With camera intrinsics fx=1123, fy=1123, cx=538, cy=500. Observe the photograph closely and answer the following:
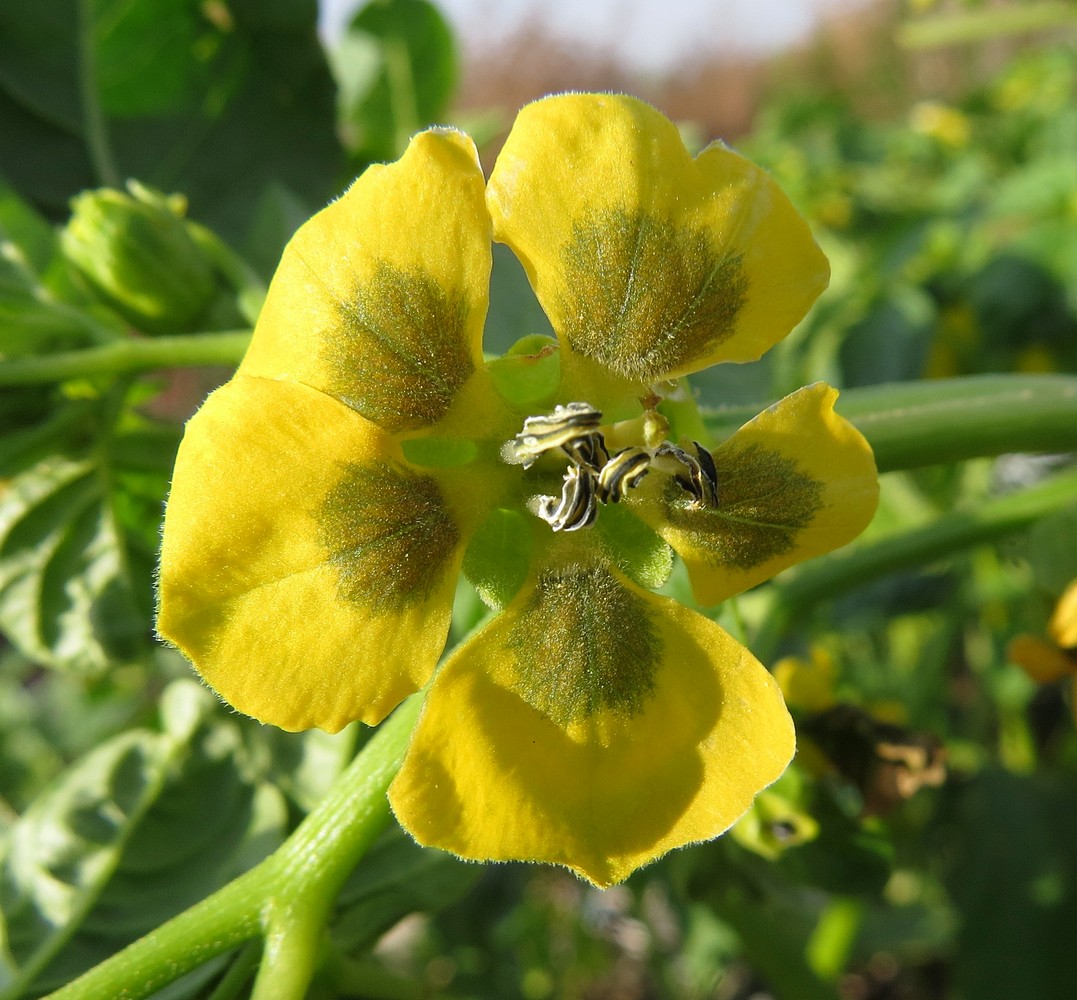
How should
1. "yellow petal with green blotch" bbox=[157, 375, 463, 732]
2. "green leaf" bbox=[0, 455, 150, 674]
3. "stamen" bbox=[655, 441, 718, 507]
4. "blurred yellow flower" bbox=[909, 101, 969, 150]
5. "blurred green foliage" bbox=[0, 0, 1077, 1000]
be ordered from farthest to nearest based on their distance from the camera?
"blurred yellow flower" bbox=[909, 101, 969, 150], "green leaf" bbox=[0, 455, 150, 674], "blurred green foliage" bbox=[0, 0, 1077, 1000], "stamen" bbox=[655, 441, 718, 507], "yellow petal with green blotch" bbox=[157, 375, 463, 732]

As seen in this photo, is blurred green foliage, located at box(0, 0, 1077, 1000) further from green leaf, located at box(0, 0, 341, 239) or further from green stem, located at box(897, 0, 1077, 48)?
green stem, located at box(897, 0, 1077, 48)

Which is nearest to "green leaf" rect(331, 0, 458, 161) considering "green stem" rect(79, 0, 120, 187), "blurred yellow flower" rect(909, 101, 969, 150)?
"green stem" rect(79, 0, 120, 187)

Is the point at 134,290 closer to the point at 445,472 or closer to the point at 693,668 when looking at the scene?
the point at 445,472

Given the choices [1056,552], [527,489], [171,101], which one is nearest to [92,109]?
[171,101]

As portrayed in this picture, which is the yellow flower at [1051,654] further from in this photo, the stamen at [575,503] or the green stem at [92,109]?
the green stem at [92,109]

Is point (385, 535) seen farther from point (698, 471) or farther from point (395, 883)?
point (395, 883)

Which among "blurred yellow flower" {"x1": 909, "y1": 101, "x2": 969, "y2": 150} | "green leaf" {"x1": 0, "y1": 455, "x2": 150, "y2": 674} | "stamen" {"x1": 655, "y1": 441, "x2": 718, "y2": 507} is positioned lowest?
"blurred yellow flower" {"x1": 909, "y1": 101, "x2": 969, "y2": 150}
